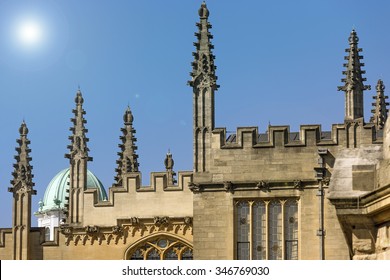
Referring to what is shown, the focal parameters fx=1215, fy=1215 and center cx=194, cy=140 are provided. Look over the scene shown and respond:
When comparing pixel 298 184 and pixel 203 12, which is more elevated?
pixel 203 12

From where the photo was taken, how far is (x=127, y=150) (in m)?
48.1

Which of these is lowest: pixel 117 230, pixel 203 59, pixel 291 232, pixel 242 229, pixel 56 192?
pixel 291 232

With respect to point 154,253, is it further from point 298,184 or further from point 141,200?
point 298,184

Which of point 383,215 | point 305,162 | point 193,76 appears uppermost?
point 193,76

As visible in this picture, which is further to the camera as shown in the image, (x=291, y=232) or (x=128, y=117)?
(x=128, y=117)

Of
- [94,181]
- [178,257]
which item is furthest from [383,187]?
[94,181]

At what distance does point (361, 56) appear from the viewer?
38250 mm

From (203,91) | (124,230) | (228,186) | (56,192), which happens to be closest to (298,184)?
(228,186)

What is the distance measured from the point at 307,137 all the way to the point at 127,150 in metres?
12.7

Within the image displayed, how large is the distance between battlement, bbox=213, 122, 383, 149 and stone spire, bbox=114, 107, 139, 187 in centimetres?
1042

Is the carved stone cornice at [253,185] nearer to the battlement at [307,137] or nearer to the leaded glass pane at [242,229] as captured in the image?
the leaded glass pane at [242,229]

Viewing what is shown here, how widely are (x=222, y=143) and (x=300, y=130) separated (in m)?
2.46

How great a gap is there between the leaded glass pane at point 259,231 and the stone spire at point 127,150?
11.3 m

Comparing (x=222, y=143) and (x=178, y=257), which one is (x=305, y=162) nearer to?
(x=222, y=143)
